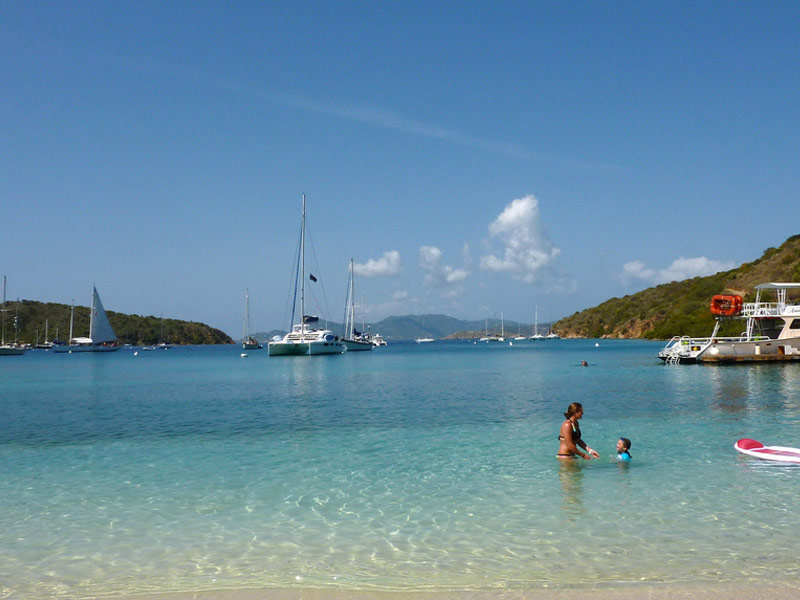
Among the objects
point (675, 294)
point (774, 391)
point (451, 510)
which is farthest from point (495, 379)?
point (675, 294)

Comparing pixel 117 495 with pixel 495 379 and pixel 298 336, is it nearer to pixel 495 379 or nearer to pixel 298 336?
pixel 495 379

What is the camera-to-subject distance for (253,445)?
18.3m

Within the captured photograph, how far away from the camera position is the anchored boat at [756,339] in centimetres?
5284

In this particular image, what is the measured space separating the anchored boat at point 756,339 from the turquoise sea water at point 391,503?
31681mm

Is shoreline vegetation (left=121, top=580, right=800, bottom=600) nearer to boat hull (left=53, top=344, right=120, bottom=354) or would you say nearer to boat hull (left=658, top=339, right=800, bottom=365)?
boat hull (left=658, top=339, right=800, bottom=365)

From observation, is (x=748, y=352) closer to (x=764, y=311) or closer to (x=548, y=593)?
(x=764, y=311)

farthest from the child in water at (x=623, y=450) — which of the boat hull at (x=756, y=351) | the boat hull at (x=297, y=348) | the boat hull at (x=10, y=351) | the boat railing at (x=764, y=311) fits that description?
the boat hull at (x=10, y=351)

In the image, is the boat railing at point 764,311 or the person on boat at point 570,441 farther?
the boat railing at point 764,311

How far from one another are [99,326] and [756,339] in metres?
125

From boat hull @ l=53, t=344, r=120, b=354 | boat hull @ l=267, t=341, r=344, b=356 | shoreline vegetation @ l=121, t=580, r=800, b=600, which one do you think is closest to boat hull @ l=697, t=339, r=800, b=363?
boat hull @ l=267, t=341, r=344, b=356

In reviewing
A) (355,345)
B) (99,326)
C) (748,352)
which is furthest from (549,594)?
(99,326)

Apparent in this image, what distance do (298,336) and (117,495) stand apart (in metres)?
76.6

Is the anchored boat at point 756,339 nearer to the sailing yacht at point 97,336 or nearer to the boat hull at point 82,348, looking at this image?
the sailing yacht at point 97,336

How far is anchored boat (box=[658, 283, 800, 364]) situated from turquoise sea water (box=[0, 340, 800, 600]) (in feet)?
104
